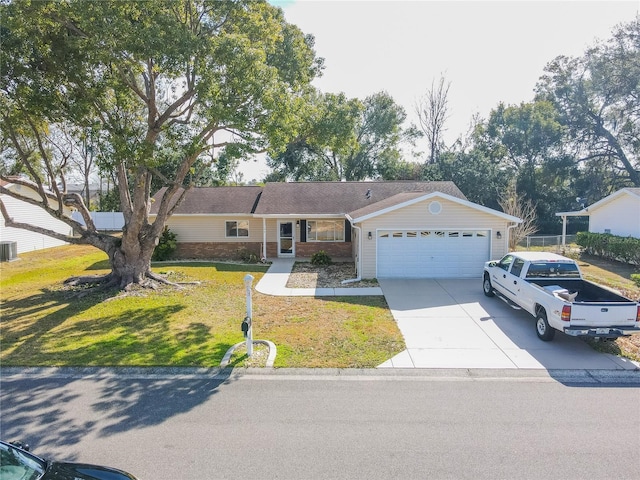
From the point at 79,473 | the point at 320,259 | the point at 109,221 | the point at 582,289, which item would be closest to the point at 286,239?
the point at 320,259

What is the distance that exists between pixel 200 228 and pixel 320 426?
1833 centimetres

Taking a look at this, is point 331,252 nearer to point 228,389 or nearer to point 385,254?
point 385,254

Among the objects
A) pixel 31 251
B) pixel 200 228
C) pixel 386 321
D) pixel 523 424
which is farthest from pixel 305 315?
pixel 31 251

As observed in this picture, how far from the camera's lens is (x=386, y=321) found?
36.2 ft

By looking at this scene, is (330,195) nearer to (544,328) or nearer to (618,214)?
(544,328)

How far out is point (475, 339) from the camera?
9680mm

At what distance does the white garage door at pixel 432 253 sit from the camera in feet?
54.8

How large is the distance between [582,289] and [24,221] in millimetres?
30013

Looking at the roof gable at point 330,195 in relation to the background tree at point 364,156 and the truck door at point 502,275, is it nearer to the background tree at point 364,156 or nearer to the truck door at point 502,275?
the truck door at point 502,275

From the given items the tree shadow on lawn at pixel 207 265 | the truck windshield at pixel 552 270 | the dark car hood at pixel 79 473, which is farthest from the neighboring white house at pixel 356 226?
the dark car hood at pixel 79 473

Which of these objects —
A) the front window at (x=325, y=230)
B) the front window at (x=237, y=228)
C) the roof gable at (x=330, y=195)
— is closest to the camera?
the roof gable at (x=330, y=195)

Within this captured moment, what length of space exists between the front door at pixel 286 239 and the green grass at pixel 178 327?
6467 mm

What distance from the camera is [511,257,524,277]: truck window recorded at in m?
11.3

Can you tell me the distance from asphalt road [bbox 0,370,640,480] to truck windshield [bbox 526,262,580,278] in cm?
358
